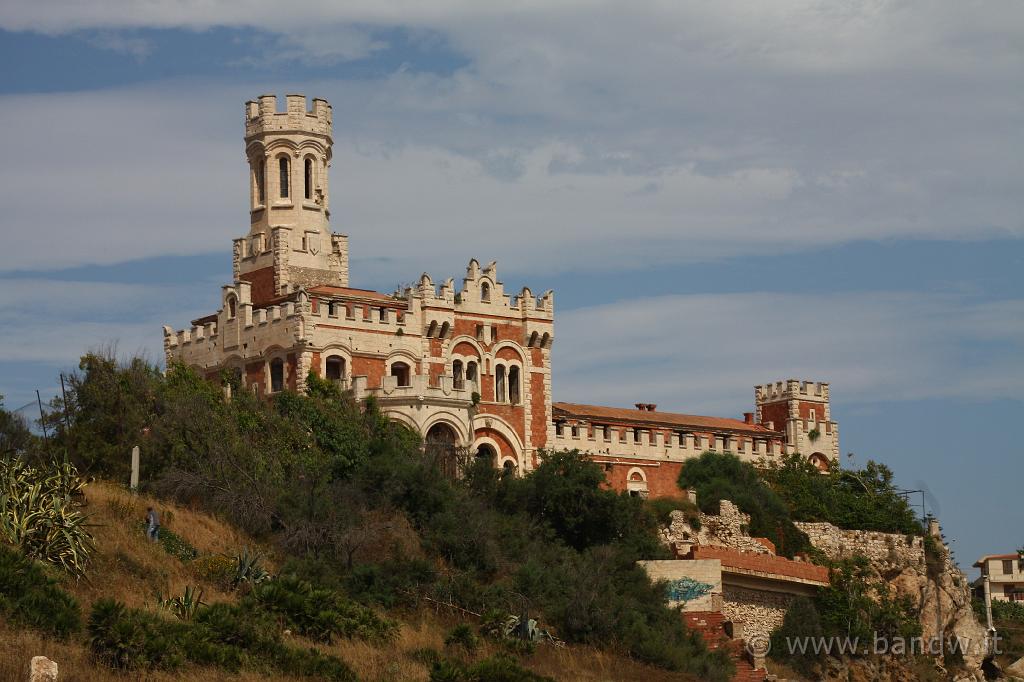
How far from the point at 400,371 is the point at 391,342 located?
3.42 feet

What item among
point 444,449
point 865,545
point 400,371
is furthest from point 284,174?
point 865,545

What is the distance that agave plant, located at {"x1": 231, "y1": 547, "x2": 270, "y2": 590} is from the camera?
131 ft

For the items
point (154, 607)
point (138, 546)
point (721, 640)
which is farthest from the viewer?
point (721, 640)

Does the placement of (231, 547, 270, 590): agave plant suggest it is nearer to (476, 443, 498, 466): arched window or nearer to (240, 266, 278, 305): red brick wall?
(476, 443, 498, 466): arched window

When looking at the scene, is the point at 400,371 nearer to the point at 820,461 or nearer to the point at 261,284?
the point at 261,284

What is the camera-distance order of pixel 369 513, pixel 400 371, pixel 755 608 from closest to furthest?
1. pixel 369 513
2. pixel 755 608
3. pixel 400 371

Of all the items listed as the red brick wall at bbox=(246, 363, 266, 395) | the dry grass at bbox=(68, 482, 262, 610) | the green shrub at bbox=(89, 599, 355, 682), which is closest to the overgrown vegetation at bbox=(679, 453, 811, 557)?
the red brick wall at bbox=(246, 363, 266, 395)

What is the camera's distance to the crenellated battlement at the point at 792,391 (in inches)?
2923

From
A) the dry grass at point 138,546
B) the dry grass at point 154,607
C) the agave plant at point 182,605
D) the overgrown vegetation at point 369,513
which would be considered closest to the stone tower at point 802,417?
the overgrown vegetation at point 369,513

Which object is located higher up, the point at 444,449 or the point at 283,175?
the point at 283,175

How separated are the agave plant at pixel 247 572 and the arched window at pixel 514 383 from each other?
2264 cm

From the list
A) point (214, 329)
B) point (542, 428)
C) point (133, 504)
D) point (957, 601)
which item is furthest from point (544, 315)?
point (133, 504)

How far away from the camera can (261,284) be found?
210ft

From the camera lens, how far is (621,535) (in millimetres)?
54719
